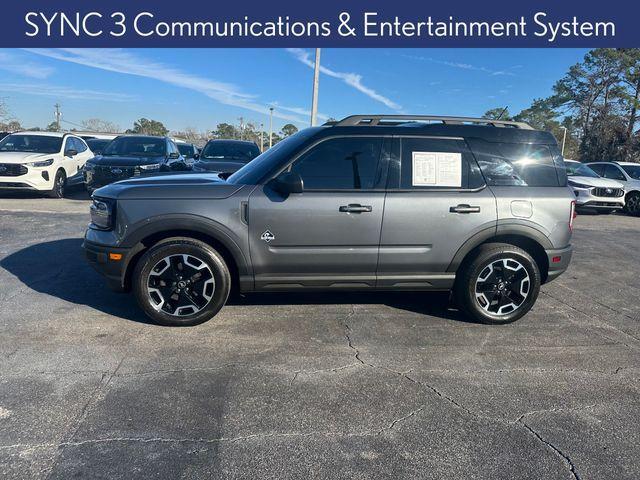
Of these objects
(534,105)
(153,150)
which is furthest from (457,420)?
(534,105)

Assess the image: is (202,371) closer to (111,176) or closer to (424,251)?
(424,251)

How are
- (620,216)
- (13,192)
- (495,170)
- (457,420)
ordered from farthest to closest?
1. (620,216)
2. (13,192)
3. (495,170)
4. (457,420)

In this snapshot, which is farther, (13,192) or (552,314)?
(13,192)

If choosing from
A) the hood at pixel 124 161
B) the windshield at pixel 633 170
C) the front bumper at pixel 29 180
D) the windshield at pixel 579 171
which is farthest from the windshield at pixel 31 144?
the windshield at pixel 633 170

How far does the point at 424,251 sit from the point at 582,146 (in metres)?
35.5

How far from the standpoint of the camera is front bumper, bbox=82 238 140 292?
390cm

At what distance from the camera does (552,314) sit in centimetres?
468

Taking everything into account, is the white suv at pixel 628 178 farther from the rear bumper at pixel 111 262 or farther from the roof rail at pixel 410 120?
the rear bumper at pixel 111 262

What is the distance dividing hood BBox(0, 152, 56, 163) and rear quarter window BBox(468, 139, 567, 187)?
433 inches

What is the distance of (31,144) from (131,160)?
3747mm

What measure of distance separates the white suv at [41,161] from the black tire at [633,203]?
53.8 ft

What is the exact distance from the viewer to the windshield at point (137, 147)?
11.1 m

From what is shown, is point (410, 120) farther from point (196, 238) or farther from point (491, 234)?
point (196, 238)

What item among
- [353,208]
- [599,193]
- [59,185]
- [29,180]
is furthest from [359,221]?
[599,193]
